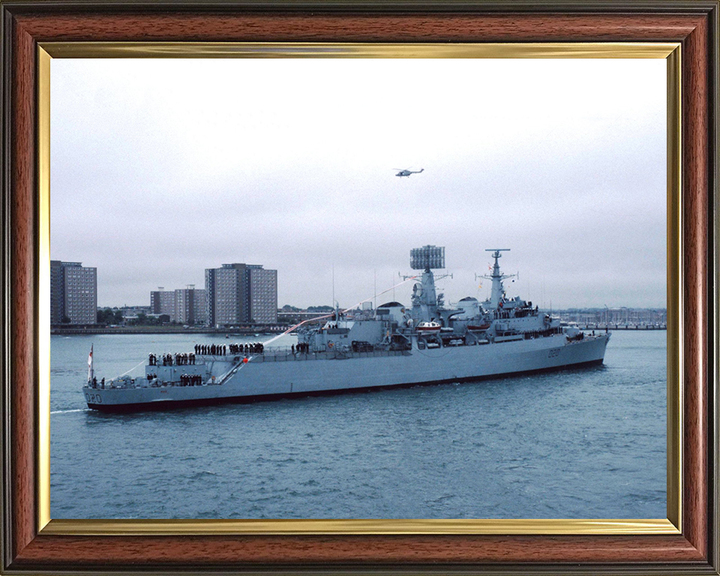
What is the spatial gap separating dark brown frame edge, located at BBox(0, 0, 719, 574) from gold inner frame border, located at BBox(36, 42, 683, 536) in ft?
0.07

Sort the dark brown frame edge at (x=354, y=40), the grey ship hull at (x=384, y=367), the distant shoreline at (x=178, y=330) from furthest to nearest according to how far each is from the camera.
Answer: the grey ship hull at (x=384, y=367)
the distant shoreline at (x=178, y=330)
the dark brown frame edge at (x=354, y=40)

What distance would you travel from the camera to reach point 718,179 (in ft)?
5.27

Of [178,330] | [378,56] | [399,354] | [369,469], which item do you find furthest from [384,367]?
[378,56]

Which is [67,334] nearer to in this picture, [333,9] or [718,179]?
[333,9]

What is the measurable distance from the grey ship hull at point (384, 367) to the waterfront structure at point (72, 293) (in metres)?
5.01

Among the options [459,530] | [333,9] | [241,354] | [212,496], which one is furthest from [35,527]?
[241,354]

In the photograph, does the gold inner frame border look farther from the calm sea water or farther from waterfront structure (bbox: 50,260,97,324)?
waterfront structure (bbox: 50,260,97,324)

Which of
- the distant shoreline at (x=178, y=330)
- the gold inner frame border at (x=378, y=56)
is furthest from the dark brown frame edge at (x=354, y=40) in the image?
the distant shoreline at (x=178, y=330)

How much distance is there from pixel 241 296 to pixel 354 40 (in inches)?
65.5

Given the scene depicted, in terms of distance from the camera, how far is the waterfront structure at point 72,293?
1828mm

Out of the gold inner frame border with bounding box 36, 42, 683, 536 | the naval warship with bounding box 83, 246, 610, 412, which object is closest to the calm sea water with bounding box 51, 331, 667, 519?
the gold inner frame border with bounding box 36, 42, 683, 536

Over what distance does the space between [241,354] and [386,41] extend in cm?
727

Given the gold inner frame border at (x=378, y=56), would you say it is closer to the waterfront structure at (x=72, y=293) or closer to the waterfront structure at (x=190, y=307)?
the waterfront structure at (x=72, y=293)

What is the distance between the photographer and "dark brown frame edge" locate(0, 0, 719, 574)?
152 centimetres
